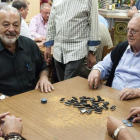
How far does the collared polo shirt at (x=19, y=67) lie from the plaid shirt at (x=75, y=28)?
0.44 meters

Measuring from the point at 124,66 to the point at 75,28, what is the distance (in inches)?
28.0

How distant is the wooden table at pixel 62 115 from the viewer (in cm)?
141

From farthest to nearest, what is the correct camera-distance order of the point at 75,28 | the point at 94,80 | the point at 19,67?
the point at 75,28, the point at 19,67, the point at 94,80

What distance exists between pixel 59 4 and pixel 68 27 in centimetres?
28

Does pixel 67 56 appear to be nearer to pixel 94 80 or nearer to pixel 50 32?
pixel 50 32

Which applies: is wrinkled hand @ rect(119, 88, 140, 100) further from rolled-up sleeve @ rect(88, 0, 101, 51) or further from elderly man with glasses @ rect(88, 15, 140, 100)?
rolled-up sleeve @ rect(88, 0, 101, 51)

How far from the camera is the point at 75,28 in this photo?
271cm

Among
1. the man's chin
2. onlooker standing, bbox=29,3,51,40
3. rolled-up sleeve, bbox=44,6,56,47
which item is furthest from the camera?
onlooker standing, bbox=29,3,51,40

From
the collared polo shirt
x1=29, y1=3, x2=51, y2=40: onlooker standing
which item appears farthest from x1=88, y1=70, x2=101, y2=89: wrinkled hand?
x1=29, y1=3, x2=51, y2=40: onlooker standing

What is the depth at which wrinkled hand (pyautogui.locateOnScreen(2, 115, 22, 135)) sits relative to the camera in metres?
1.38

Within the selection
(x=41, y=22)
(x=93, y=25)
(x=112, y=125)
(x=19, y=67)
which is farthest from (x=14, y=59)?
(x=41, y=22)

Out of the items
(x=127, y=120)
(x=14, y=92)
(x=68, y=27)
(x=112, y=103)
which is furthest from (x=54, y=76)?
(x=127, y=120)

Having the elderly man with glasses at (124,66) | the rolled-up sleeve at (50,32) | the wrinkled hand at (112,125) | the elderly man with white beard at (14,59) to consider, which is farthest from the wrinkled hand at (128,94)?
the rolled-up sleeve at (50,32)

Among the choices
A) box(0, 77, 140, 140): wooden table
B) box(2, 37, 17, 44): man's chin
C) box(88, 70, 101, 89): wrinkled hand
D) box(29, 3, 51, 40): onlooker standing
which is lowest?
box(0, 77, 140, 140): wooden table
